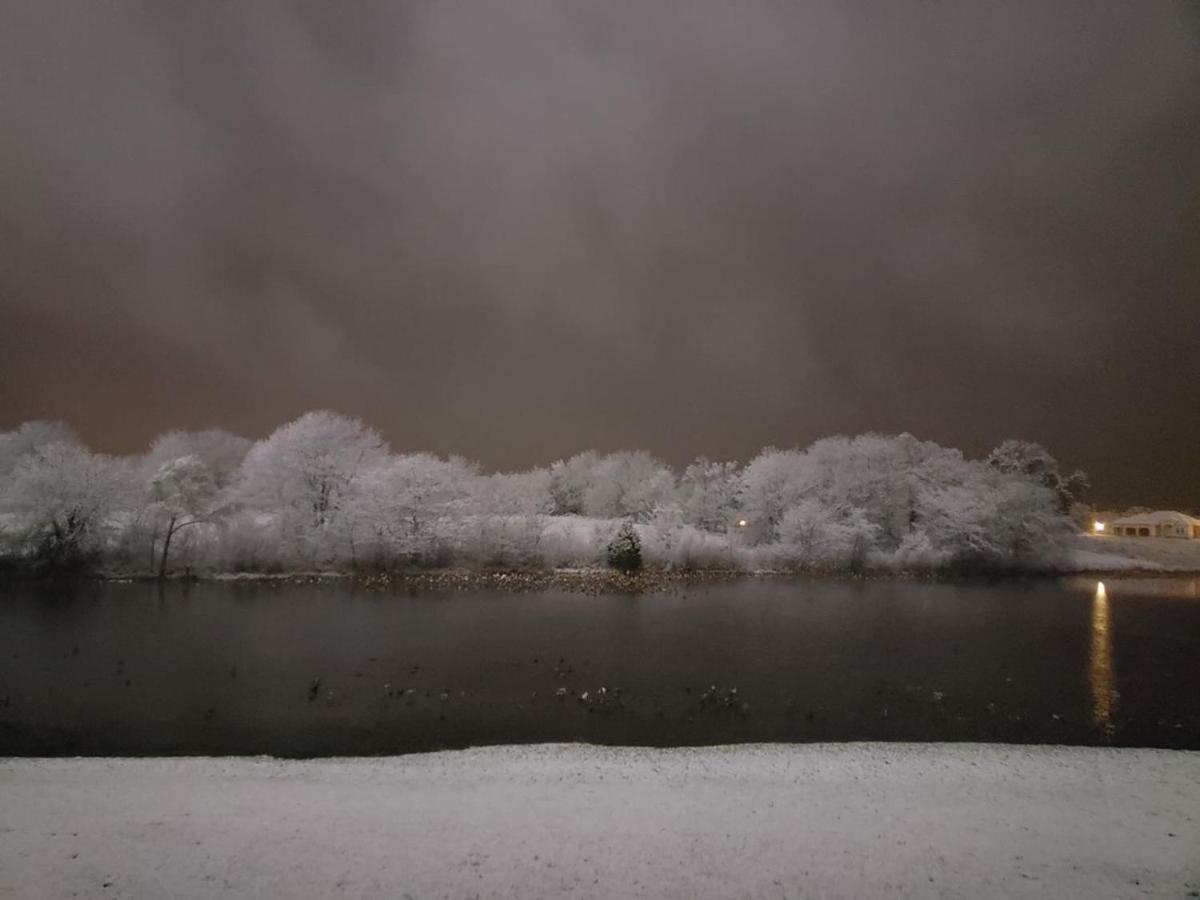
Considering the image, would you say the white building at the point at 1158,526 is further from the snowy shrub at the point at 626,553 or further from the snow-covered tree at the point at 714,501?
the snowy shrub at the point at 626,553

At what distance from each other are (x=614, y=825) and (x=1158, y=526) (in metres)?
138

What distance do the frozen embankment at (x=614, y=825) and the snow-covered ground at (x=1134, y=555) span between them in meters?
72.2

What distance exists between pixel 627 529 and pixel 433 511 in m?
18.4

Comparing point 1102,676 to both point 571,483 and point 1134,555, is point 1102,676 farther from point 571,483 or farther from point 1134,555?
point 571,483

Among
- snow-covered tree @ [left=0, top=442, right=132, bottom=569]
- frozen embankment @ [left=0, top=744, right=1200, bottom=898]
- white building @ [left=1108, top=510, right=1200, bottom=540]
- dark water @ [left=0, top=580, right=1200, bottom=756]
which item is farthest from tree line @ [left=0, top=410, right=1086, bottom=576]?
frozen embankment @ [left=0, top=744, right=1200, bottom=898]

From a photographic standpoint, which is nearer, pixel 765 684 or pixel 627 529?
pixel 765 684

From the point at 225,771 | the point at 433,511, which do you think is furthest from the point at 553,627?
the point at 433,511

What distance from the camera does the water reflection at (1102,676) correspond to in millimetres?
23219

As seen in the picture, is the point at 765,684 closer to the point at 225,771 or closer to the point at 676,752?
the point at 676,752

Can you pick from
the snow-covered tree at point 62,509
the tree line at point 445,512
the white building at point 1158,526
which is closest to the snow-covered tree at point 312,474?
the tree line at point 445,512

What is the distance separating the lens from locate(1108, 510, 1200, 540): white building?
379 ft

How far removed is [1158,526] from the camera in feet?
392

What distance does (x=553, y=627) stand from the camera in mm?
38688

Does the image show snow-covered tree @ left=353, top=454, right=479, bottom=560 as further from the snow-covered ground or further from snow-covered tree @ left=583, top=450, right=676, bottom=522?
the snow-covered ground
